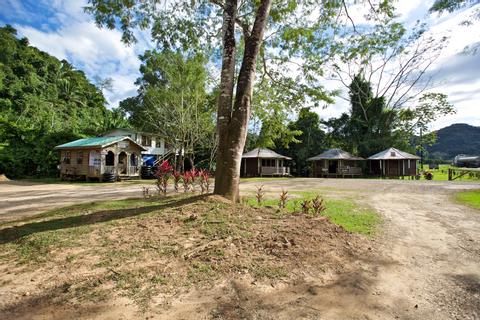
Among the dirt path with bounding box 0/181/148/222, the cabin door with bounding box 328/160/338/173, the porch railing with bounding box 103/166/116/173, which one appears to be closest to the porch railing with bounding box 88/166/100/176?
the porch railing with bounding box 103/166/116/173

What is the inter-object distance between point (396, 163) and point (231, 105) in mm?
32513

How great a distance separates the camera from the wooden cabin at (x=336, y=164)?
32.5m

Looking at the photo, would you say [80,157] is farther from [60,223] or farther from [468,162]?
[468,162]

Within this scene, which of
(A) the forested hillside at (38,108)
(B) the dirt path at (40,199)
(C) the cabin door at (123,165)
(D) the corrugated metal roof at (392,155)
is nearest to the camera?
(B) the dirt path at (40,199)

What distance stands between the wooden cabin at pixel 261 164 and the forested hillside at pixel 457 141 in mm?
82113

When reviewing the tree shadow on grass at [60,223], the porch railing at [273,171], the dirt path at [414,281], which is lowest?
the dirt path at [414,281]

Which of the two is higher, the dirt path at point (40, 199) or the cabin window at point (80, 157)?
the cabin window at point (80, 157)

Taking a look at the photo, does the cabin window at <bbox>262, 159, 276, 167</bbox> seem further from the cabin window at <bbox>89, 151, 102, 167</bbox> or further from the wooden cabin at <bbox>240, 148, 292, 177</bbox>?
the cabin window at <bbox>89, 151, 102, 167</bbox>

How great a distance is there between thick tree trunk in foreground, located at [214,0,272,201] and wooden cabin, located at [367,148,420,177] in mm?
30186

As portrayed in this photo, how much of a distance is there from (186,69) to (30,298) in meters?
18.8

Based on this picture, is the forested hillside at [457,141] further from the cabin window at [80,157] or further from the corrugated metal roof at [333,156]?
the cabin window at [80,157]

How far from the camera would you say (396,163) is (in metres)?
32.2

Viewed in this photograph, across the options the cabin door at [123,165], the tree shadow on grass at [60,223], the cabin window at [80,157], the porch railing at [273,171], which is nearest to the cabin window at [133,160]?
the cabin door at [123,165]

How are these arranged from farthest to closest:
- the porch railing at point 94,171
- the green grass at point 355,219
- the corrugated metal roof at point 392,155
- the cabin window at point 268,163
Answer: the cabin window at point 268,163, the corrugated metal roof at point 392,155, the porch railing at point 94,171, the green grass at point 355,219
